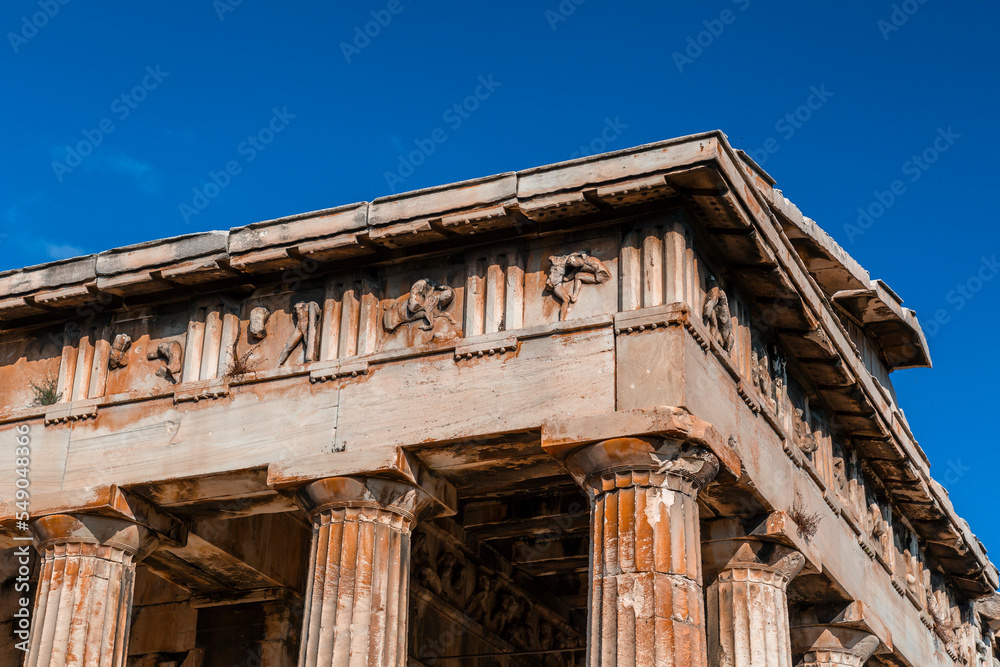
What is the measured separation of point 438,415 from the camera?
53.8ft

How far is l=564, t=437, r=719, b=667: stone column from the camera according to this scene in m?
14.6

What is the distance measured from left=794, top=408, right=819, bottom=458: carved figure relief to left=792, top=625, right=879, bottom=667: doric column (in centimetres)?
256

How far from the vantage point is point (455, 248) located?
17453mm

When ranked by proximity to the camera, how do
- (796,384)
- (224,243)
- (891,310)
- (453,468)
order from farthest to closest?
(891,310), (796,384), (224,243), (453,468)

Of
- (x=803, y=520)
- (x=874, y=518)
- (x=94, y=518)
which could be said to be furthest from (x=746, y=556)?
(x=94, y=518)

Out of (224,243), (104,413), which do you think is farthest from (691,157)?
(104,413)

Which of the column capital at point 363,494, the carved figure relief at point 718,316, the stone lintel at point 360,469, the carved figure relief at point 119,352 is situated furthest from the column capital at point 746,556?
the carved figure relief at point 119,352

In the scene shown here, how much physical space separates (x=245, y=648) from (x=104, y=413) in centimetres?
454

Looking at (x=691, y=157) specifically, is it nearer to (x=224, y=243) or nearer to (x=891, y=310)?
(x=224, y=243)

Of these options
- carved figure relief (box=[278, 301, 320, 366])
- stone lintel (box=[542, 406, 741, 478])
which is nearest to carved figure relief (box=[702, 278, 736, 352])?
stone lintel (box=[542, 406, 741, 478])

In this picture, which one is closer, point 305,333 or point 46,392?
point 305,333

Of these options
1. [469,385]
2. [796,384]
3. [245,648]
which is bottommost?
[245,648]

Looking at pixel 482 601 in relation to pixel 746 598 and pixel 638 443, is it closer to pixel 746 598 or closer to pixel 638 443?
pixel 746 598

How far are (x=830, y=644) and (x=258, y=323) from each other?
30.1ft
